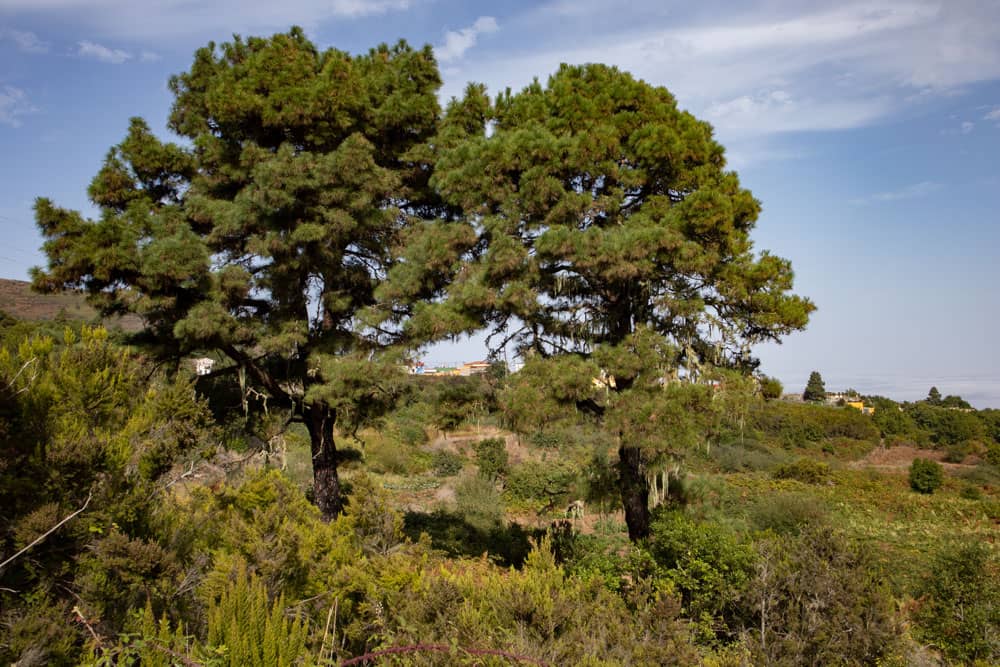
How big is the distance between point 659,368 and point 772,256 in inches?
90.2

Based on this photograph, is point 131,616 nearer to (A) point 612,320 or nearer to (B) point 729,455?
(A) point 612,320

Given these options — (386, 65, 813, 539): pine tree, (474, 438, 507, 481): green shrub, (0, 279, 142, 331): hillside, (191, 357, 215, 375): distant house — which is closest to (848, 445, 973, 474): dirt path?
(474, 438, 507, 481): green shrub

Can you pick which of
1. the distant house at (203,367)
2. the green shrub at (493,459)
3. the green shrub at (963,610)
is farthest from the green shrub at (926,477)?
the distant house at (203,367)

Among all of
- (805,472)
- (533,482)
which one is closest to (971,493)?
(805,472)

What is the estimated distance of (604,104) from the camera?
8828 millimetres

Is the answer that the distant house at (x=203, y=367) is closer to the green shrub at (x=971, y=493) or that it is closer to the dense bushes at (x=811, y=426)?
the green shrub at (x=971, y=493)

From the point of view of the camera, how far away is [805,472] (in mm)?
28297

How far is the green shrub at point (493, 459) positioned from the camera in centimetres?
1992

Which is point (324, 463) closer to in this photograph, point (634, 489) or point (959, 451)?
point (634, 489)

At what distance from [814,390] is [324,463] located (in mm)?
55310

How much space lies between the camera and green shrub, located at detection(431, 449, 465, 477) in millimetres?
23344

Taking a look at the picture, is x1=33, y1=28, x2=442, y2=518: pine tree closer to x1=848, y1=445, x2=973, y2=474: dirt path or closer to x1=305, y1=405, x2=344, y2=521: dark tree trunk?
x1=305, y1=405, x2=344, y2=521: dark tree trunk

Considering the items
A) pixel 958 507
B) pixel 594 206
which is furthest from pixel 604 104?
pixel 958 507

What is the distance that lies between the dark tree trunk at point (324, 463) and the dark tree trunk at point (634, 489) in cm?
464
